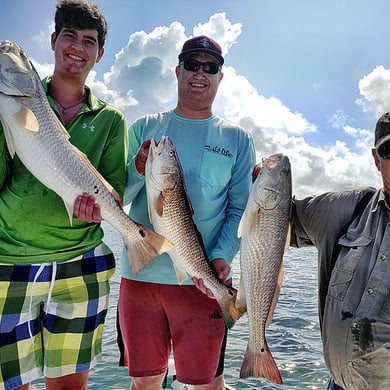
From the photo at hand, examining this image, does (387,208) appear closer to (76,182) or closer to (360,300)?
(360,300)

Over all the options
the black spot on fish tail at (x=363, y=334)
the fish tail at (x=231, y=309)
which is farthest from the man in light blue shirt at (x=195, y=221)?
the black spot on fish tail at (x=363, y=334)

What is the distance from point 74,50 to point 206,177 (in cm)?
161

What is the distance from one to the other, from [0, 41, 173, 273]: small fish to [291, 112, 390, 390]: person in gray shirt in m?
1.82

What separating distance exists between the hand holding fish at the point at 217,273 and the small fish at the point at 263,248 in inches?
11.6

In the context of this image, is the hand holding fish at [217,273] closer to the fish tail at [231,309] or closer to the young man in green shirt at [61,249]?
the fish tail at [231,309]

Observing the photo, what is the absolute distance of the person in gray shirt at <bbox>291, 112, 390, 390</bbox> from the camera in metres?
2.90

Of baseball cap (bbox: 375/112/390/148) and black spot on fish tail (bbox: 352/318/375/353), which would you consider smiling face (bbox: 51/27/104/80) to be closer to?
baseball cap (bbox: 375/112/390/148)

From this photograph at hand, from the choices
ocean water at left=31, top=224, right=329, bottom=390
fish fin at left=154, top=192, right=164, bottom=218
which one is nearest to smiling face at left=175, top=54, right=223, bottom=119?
fish fin at left=154, top=192, right=164, bottom=218

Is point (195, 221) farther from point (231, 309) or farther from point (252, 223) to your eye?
point (231, 309)

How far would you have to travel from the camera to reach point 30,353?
3.42 metres

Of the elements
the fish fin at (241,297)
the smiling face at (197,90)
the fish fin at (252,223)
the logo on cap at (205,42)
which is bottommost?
the fish fin at (241,297)

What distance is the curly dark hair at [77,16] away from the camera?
355cm

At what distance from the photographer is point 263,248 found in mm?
3434

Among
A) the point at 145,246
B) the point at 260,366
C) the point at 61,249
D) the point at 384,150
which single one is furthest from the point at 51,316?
the point at 384,150
